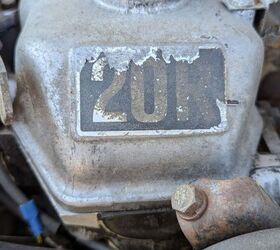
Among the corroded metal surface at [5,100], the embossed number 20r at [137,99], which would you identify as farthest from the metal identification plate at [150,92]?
the corroded metal surface at [5,100]

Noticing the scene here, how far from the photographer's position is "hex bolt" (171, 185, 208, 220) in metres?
0.76

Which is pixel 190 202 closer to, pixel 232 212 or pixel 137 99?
pixel 232 212

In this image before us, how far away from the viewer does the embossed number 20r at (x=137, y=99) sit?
0.87 m

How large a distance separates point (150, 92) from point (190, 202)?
196 millimetres

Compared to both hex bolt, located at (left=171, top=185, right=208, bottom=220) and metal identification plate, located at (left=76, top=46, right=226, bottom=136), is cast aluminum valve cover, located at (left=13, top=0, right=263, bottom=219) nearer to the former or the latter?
metal identification plate, located at (left=76, top=46, right=226, bottom=136)

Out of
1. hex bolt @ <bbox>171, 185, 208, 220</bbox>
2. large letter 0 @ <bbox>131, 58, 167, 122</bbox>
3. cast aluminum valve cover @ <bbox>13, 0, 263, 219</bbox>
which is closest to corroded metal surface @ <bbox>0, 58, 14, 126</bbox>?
cast aluminum valve cover @ <bbox>13, 0, 263, 219</bbox>

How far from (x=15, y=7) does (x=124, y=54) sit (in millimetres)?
350

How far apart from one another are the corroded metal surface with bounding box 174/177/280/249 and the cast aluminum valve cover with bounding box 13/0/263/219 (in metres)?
0.11

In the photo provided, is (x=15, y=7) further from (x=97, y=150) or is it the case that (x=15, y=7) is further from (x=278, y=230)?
(x=278, y=230)

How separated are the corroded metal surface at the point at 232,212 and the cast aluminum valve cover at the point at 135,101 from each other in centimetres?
11

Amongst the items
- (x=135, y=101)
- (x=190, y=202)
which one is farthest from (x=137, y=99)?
(x=190, y=202)

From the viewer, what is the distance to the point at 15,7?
1.13 meters

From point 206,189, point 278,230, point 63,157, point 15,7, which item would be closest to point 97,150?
point 63,157

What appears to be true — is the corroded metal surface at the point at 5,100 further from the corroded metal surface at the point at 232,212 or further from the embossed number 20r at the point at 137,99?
the corroded metal surface at the point at 232,212
